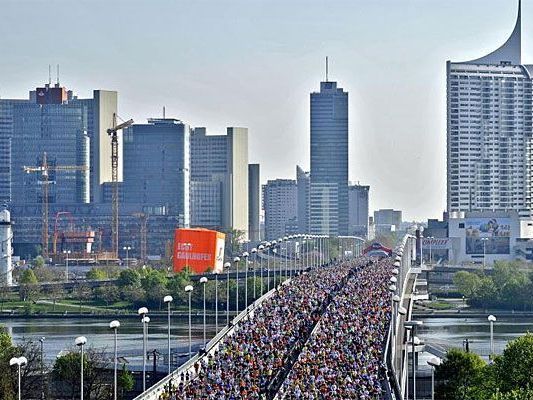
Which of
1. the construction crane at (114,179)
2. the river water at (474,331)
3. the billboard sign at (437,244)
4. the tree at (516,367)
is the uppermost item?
the construction crane at (114,179)

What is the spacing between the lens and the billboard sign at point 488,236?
156375 mm

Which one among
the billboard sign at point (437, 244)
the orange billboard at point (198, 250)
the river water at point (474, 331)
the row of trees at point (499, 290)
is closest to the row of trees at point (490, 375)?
the river water at point (474, 331)

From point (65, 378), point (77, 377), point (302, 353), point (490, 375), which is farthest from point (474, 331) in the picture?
point (302, 353)

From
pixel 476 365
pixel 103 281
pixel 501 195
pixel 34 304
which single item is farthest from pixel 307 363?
pixel 501 195

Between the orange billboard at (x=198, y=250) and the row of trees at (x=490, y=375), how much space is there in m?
70.9

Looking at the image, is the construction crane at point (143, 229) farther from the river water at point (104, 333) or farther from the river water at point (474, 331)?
the river water at point (474, 331)

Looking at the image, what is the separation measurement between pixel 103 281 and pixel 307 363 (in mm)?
82448

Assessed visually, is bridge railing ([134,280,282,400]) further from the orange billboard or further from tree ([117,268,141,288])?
the orange billboard

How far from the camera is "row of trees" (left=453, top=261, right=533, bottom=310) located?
115m

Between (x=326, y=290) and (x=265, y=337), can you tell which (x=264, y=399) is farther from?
(x=326, y=290)

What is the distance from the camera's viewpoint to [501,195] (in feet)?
650

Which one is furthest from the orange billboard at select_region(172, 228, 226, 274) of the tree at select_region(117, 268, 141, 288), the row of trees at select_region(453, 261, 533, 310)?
the row of trees at select_region(453, 261, 533, 310)

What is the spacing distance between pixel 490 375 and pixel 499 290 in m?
70.7

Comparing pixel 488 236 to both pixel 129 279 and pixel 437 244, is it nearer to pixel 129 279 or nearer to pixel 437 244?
pixel 437 244
